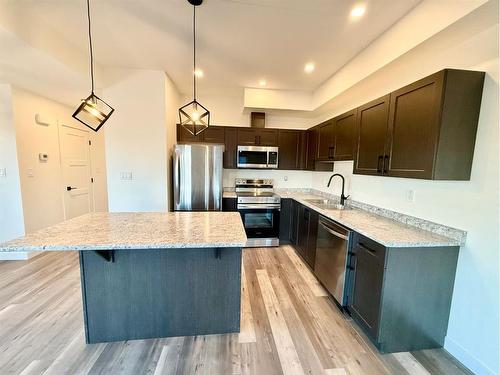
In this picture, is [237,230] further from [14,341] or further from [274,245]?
[274,245]

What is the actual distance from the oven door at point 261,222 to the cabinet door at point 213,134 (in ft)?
4.63

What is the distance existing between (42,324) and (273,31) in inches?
139

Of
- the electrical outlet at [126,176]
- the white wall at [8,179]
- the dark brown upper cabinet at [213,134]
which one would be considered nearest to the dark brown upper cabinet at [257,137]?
the dark brown upper cabinet at [213,134]

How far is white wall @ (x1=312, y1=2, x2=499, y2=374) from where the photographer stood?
1.49 m

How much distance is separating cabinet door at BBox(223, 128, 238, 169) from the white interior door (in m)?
3.00

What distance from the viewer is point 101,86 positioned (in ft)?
10.2

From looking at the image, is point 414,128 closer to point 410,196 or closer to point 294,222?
point 410,196

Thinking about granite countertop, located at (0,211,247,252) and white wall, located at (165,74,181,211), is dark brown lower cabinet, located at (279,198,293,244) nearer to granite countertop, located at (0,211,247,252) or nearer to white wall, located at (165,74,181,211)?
granite countertop, located at (0,211,247,252)

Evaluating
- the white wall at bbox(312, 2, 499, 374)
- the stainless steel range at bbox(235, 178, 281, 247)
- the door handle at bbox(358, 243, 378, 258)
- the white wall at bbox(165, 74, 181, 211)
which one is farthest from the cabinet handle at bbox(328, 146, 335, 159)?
the white wall at bbox(165, 74, 181, 211)

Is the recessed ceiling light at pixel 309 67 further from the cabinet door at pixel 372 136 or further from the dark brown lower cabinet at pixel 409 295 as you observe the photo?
the dark brown lower cabinet at pixel 409 295

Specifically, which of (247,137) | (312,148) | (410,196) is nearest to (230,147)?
(247,137)

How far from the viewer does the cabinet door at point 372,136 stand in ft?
6.96

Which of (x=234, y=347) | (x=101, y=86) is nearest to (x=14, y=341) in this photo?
(x=234, y=347)

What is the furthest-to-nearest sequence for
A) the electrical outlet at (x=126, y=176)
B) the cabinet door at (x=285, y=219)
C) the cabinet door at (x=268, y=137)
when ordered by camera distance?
the cabinet door at (x=268, y=137), the cabinet door at (x=285, y=219), the electrical outlet at (x=126, y=176)
